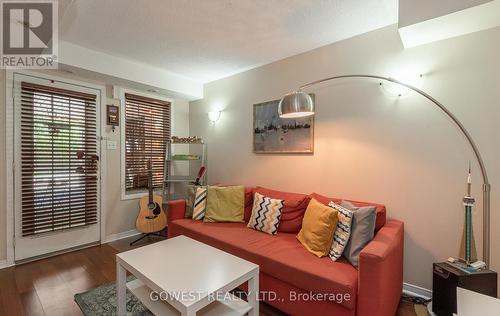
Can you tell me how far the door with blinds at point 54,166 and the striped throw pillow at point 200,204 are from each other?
140cm

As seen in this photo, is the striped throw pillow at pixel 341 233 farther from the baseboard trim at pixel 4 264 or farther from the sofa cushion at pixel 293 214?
the baseboard trim at pixel 4 264

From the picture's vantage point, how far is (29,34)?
2.17m

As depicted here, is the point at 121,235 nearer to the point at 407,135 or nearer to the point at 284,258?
the point at 284,258

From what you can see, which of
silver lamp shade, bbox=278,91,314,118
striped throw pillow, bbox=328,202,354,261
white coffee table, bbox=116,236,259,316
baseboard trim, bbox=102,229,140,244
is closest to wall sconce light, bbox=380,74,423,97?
silver lamp shade, bbox=278,91,314,118

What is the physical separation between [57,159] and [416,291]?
3.87 m

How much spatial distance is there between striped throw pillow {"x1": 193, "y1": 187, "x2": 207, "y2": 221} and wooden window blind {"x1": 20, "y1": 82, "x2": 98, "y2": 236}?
141 centimetres

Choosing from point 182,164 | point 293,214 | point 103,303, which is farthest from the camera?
point 182,164

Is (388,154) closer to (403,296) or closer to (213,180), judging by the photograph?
(403,296)

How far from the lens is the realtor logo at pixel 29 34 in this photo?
186 cm

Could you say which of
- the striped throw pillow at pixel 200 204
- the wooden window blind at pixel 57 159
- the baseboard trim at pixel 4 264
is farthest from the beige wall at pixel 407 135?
the baseboard trim at pixel 4 264

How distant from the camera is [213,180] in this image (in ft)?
12.0

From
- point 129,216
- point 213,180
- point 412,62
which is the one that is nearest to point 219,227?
point 213,180

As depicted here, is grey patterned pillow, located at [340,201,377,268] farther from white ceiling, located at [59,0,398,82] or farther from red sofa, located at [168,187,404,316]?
white ceiling, located at [59,0,398,82]

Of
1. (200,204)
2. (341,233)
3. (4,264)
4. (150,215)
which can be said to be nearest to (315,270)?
(341,233)
